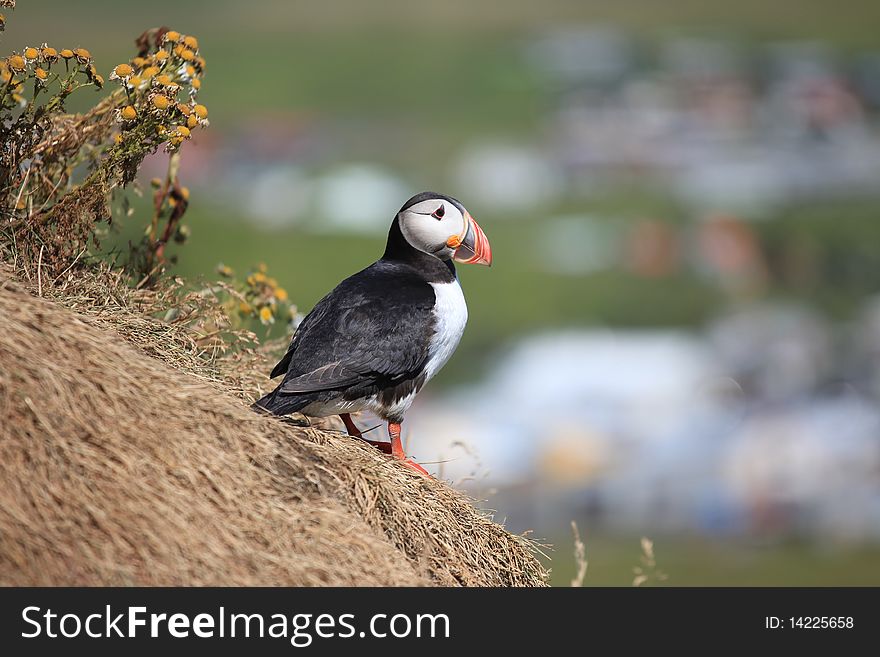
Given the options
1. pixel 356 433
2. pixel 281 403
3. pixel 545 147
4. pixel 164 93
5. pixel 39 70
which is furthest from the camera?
pixel 545 147

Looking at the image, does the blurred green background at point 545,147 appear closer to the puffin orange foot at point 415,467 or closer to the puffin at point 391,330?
the puffin at point 391,330

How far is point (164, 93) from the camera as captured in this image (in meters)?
5.68

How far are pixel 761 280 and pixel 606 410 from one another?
50.9 feet

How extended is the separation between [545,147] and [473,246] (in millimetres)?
52965

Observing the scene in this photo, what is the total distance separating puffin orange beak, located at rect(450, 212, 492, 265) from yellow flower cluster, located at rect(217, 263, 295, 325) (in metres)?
1.26

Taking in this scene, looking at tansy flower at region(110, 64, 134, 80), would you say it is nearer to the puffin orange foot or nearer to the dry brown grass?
the dry brown grass

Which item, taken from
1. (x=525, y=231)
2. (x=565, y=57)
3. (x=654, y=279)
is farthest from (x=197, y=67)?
(x=565, y=57)

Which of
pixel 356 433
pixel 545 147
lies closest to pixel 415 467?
pixel 356 433

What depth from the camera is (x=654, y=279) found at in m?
46.2

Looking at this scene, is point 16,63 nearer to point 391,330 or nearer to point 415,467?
point 391,330

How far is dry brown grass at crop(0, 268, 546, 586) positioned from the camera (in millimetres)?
4109

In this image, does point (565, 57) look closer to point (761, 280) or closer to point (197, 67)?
point (761, 280)

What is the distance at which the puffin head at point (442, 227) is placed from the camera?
19.6 ft

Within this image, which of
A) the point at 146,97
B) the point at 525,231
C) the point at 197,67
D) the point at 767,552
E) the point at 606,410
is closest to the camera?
the point at 146,97
